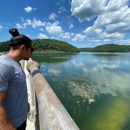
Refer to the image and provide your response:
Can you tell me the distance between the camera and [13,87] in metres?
1.17

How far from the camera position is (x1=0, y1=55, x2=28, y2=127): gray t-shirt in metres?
1.02

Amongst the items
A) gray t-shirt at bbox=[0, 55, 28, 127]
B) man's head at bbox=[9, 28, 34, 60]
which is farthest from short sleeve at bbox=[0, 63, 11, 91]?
man's head at bbox=[9, 28, 34, 60]

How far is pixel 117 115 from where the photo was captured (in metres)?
6.46

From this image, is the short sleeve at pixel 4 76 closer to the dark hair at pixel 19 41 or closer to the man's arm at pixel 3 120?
the man's arm at pixel 3 120

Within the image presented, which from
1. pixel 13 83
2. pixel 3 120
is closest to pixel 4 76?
pixel 13 83

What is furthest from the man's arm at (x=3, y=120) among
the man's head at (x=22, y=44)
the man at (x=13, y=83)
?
the man's head at (x=22, y=44)

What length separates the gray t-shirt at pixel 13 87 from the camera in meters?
1.02

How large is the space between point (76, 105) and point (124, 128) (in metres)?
2.90

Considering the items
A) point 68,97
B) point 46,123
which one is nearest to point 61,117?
point 46,123

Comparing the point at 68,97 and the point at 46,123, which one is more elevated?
the point at 46,123

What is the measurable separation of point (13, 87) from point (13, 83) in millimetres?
50

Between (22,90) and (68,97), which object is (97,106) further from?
(22,90)

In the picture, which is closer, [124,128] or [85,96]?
[124,128]

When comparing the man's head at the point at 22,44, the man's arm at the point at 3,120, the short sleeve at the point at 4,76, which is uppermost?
the man's head at the point at 22,44
